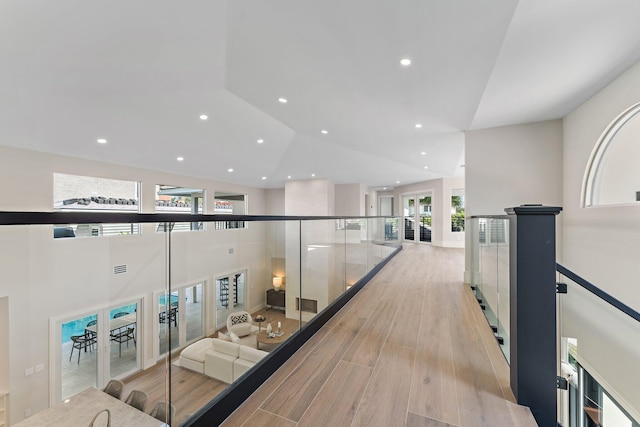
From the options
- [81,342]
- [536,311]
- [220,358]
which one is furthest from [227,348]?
[536,311]

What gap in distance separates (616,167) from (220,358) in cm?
492

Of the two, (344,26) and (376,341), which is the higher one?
(344,26)

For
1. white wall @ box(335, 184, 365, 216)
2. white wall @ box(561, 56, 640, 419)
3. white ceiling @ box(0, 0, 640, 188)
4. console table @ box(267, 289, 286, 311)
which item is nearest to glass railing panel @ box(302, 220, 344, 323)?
console table @ box(267, 289, 286, 311)

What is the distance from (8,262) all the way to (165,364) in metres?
0.80

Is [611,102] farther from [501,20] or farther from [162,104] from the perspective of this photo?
[162,104]

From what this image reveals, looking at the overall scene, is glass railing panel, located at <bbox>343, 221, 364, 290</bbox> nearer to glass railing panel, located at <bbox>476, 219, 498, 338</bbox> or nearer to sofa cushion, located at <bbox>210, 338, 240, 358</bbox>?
glass railing panel, located at <bbox>476, 219, 498, 338</bbox>

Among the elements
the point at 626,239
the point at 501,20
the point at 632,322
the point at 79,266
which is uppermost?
the point at 501,20

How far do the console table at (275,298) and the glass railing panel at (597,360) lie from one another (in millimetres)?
2765

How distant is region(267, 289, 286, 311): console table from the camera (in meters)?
2.78

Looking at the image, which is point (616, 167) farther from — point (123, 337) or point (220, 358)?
point (123, 337)

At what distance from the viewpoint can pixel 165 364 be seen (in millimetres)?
1359

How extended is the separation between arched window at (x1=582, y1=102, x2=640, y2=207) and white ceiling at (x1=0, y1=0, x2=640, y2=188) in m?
0.57

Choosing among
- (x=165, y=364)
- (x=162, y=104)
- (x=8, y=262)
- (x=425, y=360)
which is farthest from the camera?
(x=162, y=104)

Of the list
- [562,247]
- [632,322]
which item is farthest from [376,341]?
[562,247]
